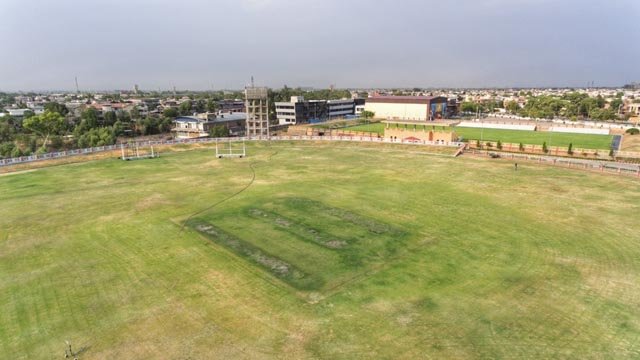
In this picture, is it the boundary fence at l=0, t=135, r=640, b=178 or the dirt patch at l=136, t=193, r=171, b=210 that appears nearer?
the dirt patch at l=136, t=193, r=171, b=210

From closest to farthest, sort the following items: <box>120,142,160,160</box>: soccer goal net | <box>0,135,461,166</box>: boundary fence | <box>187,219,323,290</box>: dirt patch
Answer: <box>187,219,323,290</box>: dirt patch, <box>0,135,461,166</box>: boundary fence, <box>120,142,160,160</box>: soccer goal net

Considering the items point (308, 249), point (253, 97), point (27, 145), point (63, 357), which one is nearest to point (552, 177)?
point (308, 249)

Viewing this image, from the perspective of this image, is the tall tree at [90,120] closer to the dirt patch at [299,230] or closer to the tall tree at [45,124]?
the tall tree at [45,124]

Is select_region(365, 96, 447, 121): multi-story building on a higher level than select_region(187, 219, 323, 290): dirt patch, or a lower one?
higher

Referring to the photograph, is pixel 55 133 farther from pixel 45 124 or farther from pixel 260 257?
pixel 260 257

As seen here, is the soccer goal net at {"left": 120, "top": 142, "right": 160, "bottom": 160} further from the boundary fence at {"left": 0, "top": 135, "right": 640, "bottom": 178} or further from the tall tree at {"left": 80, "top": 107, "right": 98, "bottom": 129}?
the tall tree at {"left": 80, "top": 107, "right": 98, "bottom": 129}

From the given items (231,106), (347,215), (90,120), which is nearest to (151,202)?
(347,215)

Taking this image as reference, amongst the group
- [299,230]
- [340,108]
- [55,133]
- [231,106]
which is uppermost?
→ [340,108]

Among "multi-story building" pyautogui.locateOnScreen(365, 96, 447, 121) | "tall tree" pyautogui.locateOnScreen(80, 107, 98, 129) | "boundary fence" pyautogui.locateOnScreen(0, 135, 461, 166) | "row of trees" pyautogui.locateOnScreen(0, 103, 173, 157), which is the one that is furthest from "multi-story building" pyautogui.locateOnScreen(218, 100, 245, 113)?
"boundary fence" pyautogui.locateOnScreen(0, 135, 461, 166)
